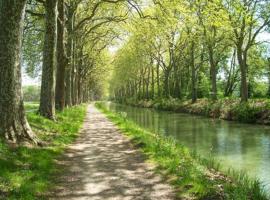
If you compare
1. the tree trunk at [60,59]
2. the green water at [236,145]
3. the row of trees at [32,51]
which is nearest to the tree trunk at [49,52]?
the row of trees at [32,51]

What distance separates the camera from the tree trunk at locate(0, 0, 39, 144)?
11328 mm

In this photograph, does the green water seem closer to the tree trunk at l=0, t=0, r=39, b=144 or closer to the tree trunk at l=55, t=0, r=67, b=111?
the tree trunk at l=0, t=0, r=39, b=144

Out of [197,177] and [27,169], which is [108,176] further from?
[197,177]

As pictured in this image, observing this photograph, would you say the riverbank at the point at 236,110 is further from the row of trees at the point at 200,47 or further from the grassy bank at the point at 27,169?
the grassy bank at the point at 27,169

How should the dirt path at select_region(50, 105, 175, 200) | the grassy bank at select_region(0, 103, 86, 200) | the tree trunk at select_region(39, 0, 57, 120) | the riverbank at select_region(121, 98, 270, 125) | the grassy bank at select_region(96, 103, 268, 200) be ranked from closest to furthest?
the grassy bank at select_region(0, 103, 86, 200) < the grassy bank at select_region(96, 103, 268, 200) < the dirt path at select_region(50, 105, 175, 200) < the tree trunk at select_region(39, 0, 57, 120) < the riverbank at select_region(121, 98, 270, 125)

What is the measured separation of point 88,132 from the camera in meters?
20.6

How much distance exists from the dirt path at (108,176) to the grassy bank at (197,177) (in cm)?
38

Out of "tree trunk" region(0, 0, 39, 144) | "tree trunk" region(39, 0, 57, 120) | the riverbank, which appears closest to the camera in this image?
"tree trunk" region(0, 0, 39, 144)

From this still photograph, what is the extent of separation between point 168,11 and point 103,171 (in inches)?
469

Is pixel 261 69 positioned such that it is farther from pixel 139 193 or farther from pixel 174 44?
pixel 139 193

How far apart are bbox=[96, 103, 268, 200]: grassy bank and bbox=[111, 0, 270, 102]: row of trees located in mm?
5332

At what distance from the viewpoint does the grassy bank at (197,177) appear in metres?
8.36

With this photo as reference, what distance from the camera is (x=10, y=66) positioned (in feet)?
37.8

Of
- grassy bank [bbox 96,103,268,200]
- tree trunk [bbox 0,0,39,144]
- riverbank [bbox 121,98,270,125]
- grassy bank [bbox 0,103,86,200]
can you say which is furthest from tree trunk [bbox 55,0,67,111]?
riverbank [bbox 121,98,270,125]
